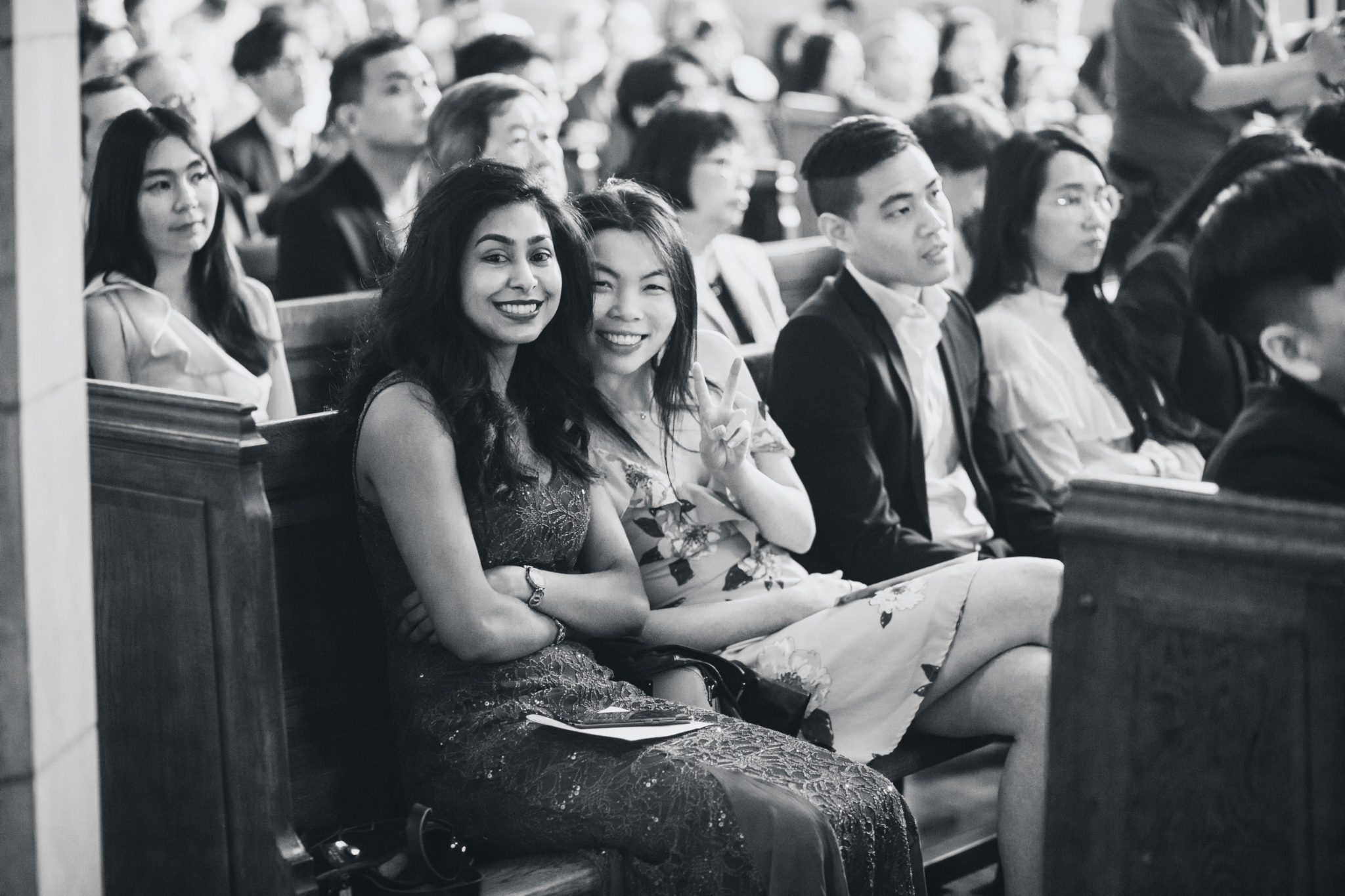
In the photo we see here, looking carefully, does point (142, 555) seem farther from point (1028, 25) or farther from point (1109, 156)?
point (1028, 25)

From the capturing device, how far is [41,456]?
1.56 metres

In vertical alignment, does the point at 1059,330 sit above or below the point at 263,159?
below

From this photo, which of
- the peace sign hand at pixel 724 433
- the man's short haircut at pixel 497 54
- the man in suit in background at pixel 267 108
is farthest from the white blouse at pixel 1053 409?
the man in suit in background at pixel 267 108

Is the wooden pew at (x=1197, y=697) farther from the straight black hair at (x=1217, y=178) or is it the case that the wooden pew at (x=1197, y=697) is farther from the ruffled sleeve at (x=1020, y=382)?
the straight black hair at (x=1217, y=178)

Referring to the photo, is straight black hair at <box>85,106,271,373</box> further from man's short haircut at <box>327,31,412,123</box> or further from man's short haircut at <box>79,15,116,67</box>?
man's short haircut at <box>79,15,116,67</box>

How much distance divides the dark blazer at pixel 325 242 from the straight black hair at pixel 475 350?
1669 millimetres

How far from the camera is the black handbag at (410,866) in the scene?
1.96m

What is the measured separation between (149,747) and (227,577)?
30cm

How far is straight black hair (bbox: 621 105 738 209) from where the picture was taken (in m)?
3.94

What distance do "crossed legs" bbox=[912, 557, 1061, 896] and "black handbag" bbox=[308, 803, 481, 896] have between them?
2.75ft

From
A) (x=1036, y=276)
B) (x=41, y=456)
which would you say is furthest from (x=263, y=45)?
(x=41, y=456)

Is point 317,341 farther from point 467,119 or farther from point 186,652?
point 186,652

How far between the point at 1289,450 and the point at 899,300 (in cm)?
132

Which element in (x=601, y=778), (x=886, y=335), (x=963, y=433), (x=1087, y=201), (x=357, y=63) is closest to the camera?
(x=601, y=778)
